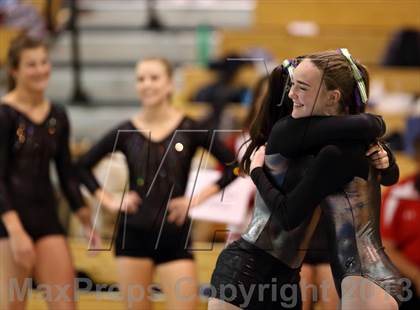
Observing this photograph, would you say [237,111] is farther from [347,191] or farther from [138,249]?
[347,191]

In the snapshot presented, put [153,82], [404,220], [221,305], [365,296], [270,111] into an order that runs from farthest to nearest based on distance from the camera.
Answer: [404,220], [153,82], [270,111], [221,305], [365,296]

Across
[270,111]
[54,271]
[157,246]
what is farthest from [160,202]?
[270,111]

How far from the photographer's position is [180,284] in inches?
135

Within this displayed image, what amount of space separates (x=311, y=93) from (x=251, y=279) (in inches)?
24.3

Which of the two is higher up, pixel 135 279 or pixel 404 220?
pixel 135 279

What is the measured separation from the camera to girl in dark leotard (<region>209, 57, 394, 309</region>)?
8.12 ft

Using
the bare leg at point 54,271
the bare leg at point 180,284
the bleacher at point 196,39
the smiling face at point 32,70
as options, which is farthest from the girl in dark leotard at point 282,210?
the bleacher at point 196,39

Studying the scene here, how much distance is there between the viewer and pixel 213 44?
25.9ft

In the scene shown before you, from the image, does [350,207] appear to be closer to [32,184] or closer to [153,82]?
[153,82]

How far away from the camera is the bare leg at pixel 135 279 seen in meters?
3.48

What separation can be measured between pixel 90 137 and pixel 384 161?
14.1 ft

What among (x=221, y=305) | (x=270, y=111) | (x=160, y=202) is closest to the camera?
(x=221, y=305)

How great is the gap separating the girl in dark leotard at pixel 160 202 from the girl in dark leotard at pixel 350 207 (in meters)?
0.88

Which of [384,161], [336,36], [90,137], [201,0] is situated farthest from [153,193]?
[201,0]
